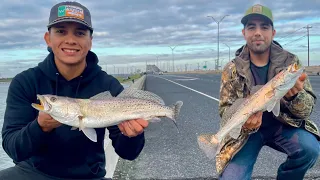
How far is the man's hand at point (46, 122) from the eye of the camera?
357 cm

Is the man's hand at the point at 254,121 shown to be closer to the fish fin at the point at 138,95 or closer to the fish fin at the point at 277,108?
the fish fin at the point at 277,108

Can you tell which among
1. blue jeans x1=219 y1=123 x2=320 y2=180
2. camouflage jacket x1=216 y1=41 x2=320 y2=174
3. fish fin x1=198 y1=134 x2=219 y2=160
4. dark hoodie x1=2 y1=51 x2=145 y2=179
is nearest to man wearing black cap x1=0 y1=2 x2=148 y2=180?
dark hoodie x1=2 y1=51 x2=145 y2=179

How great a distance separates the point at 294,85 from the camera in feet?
14.1

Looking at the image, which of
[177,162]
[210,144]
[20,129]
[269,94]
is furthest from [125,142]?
[177,162]

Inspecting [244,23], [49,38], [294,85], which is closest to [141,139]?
[49,38]

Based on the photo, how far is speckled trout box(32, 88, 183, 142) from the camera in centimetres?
352

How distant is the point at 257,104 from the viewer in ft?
13.9

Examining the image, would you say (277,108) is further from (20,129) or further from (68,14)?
(20,129)

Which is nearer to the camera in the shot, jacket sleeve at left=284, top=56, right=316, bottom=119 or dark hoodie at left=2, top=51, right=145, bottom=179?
dark hoodie at left=2, top=51, right=145, bottom=179

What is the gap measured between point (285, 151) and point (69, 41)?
2.85 metres

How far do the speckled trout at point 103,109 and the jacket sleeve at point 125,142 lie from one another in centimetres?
50

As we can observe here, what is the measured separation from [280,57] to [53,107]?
2.83 meters

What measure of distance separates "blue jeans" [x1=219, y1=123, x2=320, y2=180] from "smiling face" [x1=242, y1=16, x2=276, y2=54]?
99 centimetres

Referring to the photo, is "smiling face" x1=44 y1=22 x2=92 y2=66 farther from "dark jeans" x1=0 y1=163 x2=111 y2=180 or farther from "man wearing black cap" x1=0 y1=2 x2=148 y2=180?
"dark jeans" x1=0 y1=163 x2=111 y2=180
